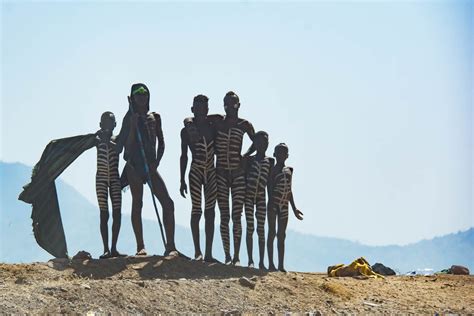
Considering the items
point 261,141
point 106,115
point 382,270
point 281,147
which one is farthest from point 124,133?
point 382,270

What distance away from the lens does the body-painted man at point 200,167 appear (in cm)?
1752

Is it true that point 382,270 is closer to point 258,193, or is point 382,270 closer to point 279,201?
point 279,201

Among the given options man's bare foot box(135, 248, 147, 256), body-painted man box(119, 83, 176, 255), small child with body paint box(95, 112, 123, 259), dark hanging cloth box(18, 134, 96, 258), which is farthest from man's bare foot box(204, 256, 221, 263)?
dark hanging cloth box(18, 134, 96, 258)

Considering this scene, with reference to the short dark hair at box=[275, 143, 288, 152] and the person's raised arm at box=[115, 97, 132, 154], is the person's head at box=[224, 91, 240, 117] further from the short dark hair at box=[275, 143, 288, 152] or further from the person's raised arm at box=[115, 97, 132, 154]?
the person's raised arm at box=[115, 97, 132, 154]

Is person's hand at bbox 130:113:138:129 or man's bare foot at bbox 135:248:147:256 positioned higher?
person's hand at bbox 130:113:138:129

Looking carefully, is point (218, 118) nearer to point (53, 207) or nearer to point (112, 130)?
point (112, 130)

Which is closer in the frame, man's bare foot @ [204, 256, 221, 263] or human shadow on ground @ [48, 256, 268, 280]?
human shadow on ground @ [48, 256, 268, 280]

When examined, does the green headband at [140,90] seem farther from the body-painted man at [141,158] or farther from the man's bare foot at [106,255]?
the man's bare foot at [106,255]

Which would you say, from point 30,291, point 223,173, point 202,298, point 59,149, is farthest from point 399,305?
point 59,149

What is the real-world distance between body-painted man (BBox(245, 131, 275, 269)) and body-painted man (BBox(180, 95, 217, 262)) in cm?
69

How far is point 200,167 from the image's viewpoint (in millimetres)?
17562

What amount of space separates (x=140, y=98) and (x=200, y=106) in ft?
3.51

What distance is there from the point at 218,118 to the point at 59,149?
2.94 m

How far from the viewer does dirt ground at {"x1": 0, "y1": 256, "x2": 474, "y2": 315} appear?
13289mm
